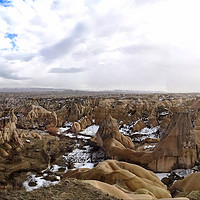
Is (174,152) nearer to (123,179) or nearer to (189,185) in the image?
(189,185)

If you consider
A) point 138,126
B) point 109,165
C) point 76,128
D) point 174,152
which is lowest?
point 76,128

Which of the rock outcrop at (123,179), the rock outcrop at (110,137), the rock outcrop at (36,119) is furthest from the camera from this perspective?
the rock outcrop at (36,119)

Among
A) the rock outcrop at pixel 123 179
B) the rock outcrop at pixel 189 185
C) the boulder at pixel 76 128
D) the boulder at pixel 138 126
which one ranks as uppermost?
the rock outcrop at pixel 123 179

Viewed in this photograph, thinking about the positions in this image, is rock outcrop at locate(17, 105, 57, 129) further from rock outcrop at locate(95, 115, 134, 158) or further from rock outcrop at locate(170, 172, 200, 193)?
rock outcrop at locate(170, 172, 200, 193)

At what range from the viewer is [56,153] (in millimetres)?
36250

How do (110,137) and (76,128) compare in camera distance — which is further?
(76,128)

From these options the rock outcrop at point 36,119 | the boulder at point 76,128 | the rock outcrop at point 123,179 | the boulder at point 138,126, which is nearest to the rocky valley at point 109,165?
the rock outcrop at point 123,179

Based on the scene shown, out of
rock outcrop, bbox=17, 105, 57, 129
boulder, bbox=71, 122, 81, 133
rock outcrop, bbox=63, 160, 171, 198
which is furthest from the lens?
rock outcrop, bbox=17, 105, 57, 129

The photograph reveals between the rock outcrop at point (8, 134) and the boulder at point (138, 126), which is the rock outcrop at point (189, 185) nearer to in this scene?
the rock outcrop at point (8, 134)

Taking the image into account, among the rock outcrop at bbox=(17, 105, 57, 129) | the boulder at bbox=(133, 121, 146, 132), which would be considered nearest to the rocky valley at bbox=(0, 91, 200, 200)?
the boulder at bbox=(133, 121, 146, 132)

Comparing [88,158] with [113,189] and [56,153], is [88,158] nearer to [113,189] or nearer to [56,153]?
[56,153]

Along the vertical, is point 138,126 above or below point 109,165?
below

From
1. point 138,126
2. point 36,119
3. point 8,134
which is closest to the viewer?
point 8,134

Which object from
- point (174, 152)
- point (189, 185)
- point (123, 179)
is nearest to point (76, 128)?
point (174, 152)
